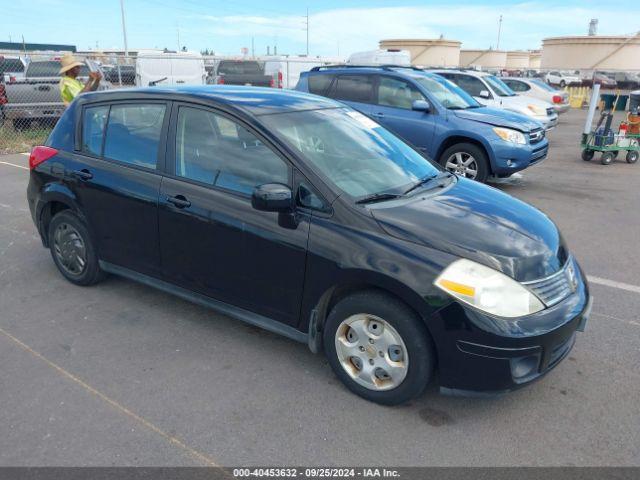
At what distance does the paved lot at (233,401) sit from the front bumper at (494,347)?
306 millimetres

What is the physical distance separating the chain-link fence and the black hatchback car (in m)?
7.58

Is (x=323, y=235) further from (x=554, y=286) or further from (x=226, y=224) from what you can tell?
(x=554, y=286)

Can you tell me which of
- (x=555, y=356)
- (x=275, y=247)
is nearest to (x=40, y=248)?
(x=275, y=247)

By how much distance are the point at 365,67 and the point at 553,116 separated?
8.39 m

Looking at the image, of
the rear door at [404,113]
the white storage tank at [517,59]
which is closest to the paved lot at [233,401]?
the rear door at [404,113]

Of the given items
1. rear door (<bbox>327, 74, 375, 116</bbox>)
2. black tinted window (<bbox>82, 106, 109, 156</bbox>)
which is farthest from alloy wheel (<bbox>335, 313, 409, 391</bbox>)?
rear door (<bbox>327, 74, 375, 116</bbox>)

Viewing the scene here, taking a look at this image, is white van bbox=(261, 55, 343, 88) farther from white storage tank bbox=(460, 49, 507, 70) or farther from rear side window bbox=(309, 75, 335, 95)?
white storage tank bbox=(460, 49, 507, 70)

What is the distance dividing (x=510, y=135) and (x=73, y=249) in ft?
20.2

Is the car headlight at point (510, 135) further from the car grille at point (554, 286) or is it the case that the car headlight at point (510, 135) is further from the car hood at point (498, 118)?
the car grille at point (554, 286)

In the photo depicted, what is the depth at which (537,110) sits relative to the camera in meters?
14.3

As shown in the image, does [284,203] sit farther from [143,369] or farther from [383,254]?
[143,369]

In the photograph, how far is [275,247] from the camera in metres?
3.06

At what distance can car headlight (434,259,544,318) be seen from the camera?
256 centimetres

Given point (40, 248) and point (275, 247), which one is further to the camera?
point (40, 248)
